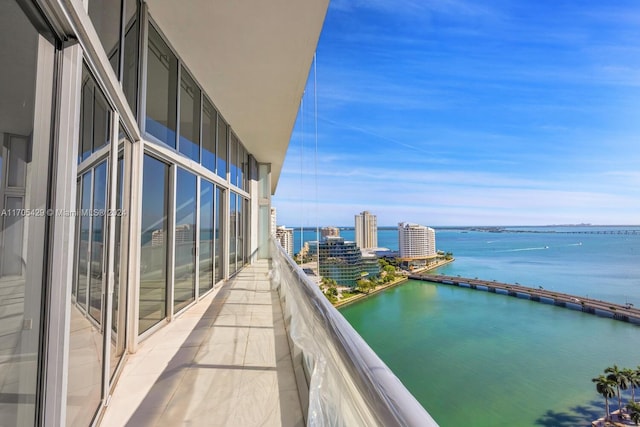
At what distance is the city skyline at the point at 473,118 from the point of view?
20.0 m

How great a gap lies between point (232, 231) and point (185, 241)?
279 centimetres

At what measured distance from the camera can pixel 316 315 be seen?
4.15ft

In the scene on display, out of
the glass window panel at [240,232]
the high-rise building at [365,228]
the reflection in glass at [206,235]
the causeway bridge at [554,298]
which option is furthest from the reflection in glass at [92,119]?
the causeway bridge at [554,298]

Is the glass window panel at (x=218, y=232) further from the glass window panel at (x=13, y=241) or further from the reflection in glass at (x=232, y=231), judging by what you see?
the glass window panel at (x=13, y=241)

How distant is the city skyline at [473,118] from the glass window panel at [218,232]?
10.6 feet

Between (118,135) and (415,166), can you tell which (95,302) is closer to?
(118,135)

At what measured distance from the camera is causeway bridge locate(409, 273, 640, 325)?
17047 mm

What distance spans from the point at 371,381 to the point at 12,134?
3.92 ft

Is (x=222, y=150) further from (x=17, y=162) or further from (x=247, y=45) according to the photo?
(x=17, y=162)

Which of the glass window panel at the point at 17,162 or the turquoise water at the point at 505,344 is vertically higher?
the glass window panel at the point at 17,162

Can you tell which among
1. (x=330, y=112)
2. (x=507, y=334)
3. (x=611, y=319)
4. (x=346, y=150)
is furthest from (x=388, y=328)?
(x=346, y=150)

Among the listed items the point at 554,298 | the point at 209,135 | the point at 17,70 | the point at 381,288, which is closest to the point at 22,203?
the point at 17,70

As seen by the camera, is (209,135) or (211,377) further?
(209,135)

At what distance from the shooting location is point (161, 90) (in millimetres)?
3236
